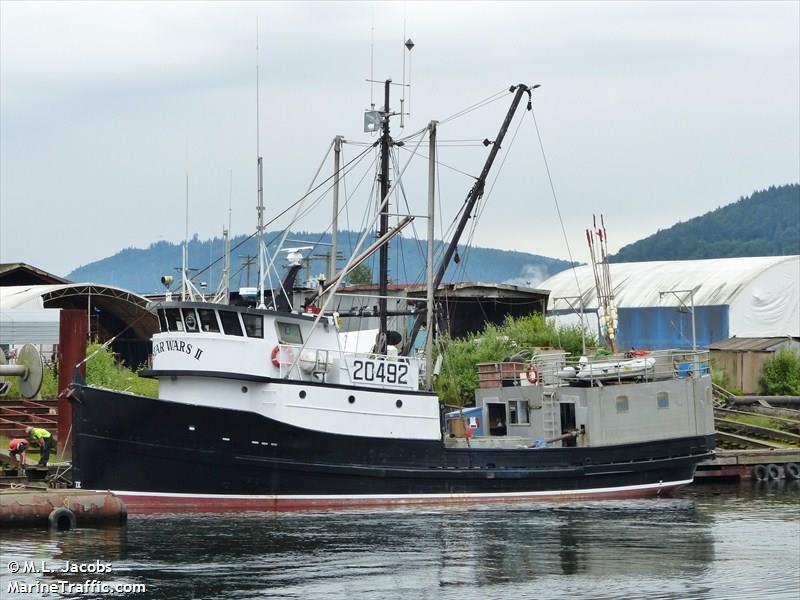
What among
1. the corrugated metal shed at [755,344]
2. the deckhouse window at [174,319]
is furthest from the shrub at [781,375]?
the deckhouse window at [174,319]

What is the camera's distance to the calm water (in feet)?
80.0

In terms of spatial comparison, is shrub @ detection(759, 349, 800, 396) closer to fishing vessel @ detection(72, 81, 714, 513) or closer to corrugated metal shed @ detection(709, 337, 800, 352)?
corrugated metal shed @ detection(709, 337, 800, 352)

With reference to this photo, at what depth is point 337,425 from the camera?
114 ft

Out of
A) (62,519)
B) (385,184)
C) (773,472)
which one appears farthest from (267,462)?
(773,472)

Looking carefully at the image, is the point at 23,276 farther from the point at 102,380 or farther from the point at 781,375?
the point at 781,375

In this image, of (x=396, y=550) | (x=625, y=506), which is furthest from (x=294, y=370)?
(x=625, y=506)

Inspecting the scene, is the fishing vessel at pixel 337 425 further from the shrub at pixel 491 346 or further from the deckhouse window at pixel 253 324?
the shrub at pixel 491 346

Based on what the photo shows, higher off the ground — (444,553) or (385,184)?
(385,184)

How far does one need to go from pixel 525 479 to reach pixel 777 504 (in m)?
7.15

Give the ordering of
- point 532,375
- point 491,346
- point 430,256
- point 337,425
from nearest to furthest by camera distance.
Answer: point 337,425 < point 430,256 < point 532,375 < point 491,346

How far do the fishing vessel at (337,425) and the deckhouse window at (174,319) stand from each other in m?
0.05

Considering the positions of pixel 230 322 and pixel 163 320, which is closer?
pixel 230 322

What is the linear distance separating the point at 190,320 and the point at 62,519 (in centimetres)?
670

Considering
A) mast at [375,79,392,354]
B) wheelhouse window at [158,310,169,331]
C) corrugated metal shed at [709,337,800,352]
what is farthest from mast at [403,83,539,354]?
corrugated metal shed at [709,337,800,352]
